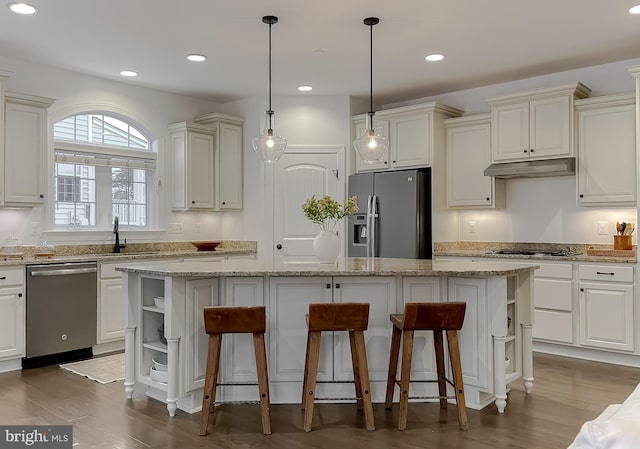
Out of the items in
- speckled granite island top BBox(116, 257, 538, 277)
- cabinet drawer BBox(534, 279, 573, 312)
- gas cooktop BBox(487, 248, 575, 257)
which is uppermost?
gas cooktop BBox(487, 248, 575, 257)

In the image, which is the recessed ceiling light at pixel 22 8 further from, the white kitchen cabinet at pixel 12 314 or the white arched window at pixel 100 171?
the white kitchen cabinet at pixel 12 314

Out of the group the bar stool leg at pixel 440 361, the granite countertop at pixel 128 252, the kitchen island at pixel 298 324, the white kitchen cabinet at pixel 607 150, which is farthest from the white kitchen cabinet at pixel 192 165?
the white kitchen cabinet at pixel 607 150

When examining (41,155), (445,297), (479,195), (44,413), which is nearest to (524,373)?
(445,297)

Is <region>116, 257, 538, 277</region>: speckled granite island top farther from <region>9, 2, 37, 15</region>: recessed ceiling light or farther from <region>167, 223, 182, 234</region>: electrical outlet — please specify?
<region>167, 223, 182, 234</region>: electrical outlet

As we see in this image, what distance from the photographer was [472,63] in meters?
4.99

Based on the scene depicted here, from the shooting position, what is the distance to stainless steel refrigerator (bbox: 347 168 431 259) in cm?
550

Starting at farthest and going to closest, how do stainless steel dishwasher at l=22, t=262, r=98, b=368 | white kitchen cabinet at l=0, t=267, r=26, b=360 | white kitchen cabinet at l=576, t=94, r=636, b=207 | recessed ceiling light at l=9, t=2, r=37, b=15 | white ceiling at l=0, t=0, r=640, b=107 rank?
white kitchen cabinet at l=576, t=94, r=636, b=207
stainless steel dishwasher at l=22, t=262, r=98, b=368
white kitchen cabinet at l=0, t=267, r=26, b=360
white ceiling at l=0, t=0, r=640, b=107
recessed ceiling light at l=9, t=2, r=37, b=15

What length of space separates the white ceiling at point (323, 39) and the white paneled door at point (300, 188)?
2.72ft

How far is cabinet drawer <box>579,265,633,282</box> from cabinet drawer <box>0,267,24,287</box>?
184 inches

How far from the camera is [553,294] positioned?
482 centimetres

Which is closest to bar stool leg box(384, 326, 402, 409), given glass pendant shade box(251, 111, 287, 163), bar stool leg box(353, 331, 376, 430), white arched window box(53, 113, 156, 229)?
bar stool leg box(353, 331, 376, 430)

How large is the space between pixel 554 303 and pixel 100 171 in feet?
15.2

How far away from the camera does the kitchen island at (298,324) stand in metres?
3.30

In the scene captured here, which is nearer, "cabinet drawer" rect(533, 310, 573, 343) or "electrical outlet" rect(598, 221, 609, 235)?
"cabinet drawer" rect(533, 310, 573, 343)
